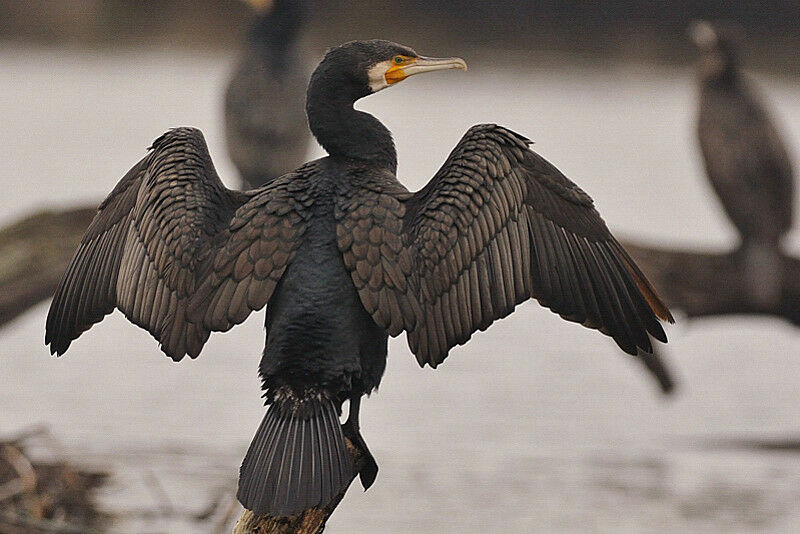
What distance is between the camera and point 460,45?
53.9 ft

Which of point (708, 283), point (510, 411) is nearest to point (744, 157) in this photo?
point (708, 283)

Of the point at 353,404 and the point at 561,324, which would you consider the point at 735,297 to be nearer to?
the point at 561,324

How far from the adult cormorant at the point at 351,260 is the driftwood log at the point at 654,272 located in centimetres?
258

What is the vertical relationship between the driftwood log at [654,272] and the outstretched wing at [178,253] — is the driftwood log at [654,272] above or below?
below

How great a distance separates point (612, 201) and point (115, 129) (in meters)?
4.79

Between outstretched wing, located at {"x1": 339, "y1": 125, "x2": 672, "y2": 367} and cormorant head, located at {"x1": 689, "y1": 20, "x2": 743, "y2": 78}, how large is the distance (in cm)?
467

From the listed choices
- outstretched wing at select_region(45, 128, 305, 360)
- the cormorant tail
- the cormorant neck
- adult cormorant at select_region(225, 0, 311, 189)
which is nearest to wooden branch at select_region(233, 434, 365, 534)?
the cormorant tail

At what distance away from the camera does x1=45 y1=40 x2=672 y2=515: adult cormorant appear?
3484 millimetres

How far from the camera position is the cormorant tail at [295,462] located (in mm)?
3271

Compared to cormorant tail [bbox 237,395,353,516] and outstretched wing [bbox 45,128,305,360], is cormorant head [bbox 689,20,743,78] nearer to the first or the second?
outstretched wing [bbox 45,128,305,360]

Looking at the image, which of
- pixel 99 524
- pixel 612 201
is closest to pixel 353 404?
pixel 99 524

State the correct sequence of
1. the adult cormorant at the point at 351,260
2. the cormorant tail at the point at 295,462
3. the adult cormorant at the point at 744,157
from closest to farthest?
the cormorant tail at the point at 295,462 → the adult cormorant at the point at 351,260 → the adult cormorant at the point at 744,157

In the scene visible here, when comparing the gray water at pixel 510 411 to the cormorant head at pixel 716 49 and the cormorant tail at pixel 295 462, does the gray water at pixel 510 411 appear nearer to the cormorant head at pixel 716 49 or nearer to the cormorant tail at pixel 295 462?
the cormorant head at pixel 716 49

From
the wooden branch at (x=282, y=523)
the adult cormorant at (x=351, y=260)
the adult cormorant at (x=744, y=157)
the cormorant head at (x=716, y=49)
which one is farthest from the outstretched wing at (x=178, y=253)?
the cormorant head at (x=716, y=49)
